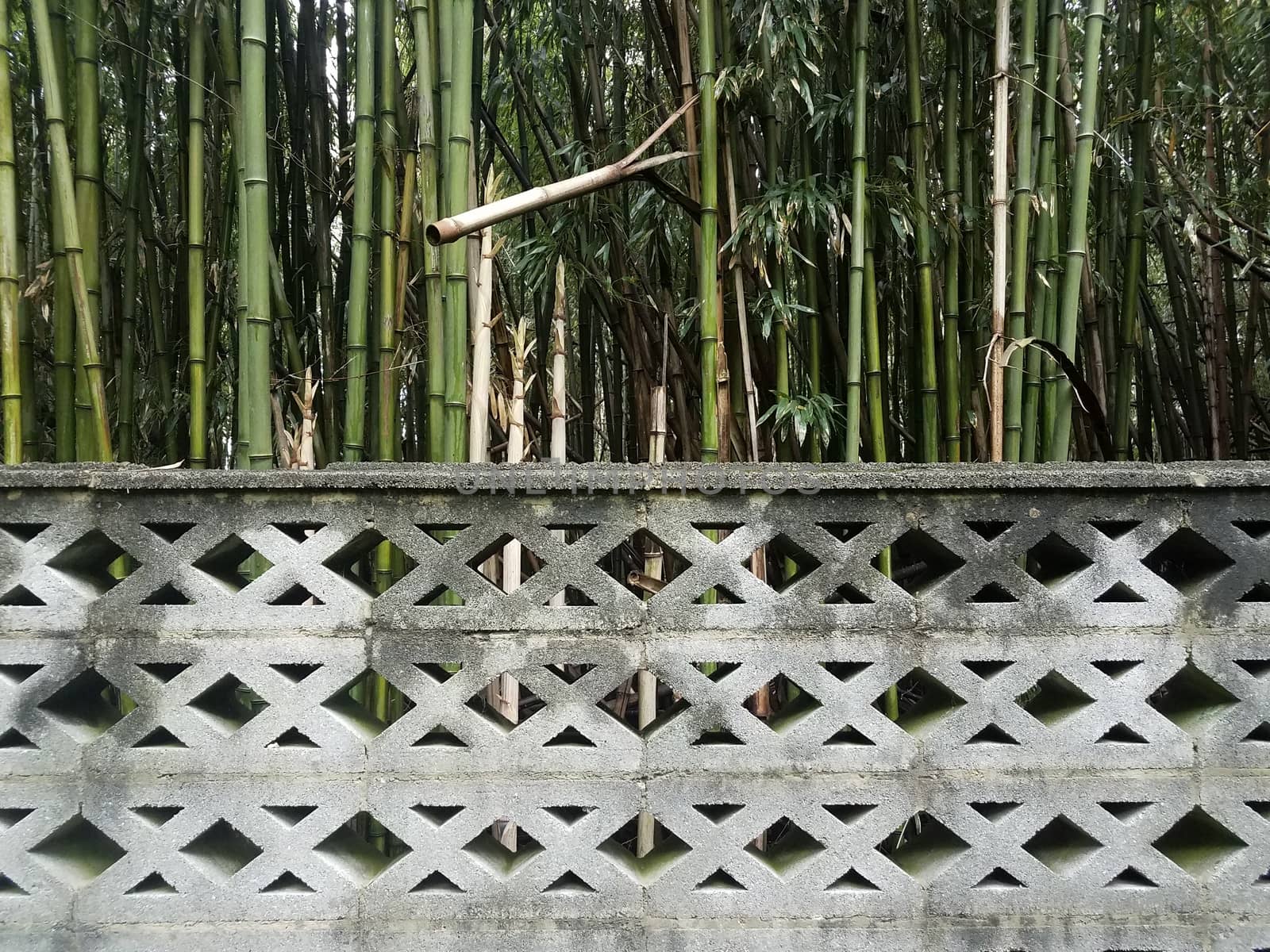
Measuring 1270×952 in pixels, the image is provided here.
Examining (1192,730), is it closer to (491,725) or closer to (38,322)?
(491,725)

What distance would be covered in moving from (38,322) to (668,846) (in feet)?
12.0

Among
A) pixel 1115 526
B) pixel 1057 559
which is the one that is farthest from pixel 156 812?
pixel 1115 526

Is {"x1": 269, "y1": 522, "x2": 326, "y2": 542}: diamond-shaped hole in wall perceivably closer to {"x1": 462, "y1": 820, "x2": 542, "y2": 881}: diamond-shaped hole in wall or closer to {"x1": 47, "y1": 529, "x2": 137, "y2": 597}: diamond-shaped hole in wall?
{"x1": 47, "y1": 529, "x2": 137, "y2": 597}: diamond-shaped hole in wall

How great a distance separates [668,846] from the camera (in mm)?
1736

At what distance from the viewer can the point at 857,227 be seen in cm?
214

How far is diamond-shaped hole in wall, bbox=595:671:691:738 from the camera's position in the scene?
66.2 inches

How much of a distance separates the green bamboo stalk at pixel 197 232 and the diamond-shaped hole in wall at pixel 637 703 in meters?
1.29

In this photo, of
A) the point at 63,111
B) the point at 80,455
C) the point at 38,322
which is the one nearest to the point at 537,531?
the point at 80,455

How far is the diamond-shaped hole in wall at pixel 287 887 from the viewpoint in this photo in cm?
162

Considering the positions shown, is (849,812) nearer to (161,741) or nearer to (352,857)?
(352,857)

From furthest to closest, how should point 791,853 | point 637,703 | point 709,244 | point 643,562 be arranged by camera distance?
point 637,703 < point 643,562 < point 709,244 < point 791,853

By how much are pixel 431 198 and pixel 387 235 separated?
157 mm

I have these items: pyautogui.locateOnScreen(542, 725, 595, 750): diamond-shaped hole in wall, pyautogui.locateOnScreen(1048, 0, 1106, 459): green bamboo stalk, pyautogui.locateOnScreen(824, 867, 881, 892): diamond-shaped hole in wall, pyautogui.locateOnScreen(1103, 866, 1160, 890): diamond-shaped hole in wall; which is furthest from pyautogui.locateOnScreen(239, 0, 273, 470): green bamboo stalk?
pyautogui.locateOnScreen(1103, 866, 1160, 890): diamond-shaped hole in wall

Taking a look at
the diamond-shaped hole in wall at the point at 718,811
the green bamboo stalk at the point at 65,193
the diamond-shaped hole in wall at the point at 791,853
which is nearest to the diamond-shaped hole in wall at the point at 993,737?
the diamond-shaped hole in wall at the point at 791,853
